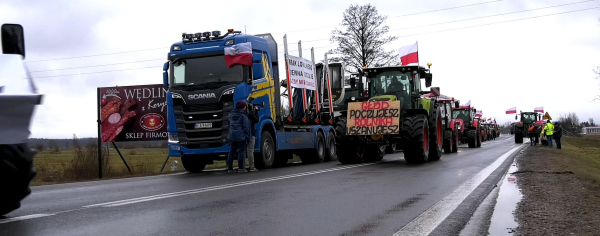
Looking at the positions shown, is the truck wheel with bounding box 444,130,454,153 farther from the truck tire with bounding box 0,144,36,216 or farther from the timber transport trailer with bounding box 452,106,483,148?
the truck tire with bounding box 0,144,36,216

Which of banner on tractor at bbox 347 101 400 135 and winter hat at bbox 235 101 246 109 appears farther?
banner on tractor at bbox 347 101 400 135

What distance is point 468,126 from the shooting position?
32188 millimetres

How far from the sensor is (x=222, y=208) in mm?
6781

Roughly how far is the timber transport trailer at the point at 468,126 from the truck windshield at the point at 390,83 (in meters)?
12.4

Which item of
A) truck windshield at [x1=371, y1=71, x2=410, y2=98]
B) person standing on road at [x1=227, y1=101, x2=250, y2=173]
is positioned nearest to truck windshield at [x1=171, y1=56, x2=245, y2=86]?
person standing on road at [x1=227, y1=101, x2=250, y2=173]

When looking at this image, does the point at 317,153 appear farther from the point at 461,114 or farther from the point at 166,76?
the point at 461,114

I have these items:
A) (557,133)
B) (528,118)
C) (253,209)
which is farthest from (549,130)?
(253,209)

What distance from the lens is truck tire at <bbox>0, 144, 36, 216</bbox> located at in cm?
529

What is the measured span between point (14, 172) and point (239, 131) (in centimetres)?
826

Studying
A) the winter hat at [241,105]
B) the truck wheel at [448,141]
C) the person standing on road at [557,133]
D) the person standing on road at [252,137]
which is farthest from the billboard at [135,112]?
the person standing on road at [557,133]

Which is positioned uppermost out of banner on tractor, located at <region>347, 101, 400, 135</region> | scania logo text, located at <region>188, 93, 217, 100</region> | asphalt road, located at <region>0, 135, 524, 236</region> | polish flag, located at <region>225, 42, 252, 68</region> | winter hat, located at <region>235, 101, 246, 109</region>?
polish flag, located at <region>225, 42, 252, 68</region>

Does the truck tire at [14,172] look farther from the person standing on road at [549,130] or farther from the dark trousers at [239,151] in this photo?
the person standing on road at [549,130]

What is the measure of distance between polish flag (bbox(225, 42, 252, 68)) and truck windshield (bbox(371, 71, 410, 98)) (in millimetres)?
4817

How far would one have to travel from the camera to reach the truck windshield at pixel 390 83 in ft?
56.5
